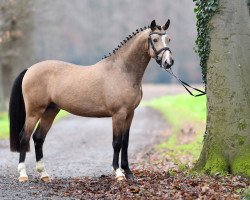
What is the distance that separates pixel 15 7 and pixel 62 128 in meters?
6.77

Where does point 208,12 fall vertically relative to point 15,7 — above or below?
below

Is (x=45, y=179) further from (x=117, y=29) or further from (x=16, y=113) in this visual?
→ (x=117, y=29)

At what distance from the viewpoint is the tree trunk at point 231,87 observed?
34.6 ft

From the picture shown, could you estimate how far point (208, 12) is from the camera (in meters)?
10.7

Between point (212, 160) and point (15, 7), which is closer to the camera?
point (212, 160)

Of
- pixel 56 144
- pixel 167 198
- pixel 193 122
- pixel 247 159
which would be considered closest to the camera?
pixel 167 198

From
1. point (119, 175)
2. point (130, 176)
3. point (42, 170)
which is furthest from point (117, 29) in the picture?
point (119, 175)

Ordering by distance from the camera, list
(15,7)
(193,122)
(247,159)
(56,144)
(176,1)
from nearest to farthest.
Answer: (247,159) < (56,144) < (193,122) < (15,7) < (176,1)

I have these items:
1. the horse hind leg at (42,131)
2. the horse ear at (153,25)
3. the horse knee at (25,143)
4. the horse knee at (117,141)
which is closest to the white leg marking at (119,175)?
the horse knee at (117,141)

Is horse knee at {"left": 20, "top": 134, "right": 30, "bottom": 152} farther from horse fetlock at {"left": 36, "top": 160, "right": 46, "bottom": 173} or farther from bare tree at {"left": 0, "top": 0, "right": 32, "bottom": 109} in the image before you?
bare tree at {"left": 0, "top": 0, "right": 32, "bottom": 109}

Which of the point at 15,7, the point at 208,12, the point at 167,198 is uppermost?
the point at 15,7

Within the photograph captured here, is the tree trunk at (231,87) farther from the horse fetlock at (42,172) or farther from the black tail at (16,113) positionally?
the black tail at (16,113)

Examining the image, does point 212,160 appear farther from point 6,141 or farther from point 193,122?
point 193,122

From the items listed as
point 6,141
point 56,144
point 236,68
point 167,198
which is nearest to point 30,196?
point 167,198
